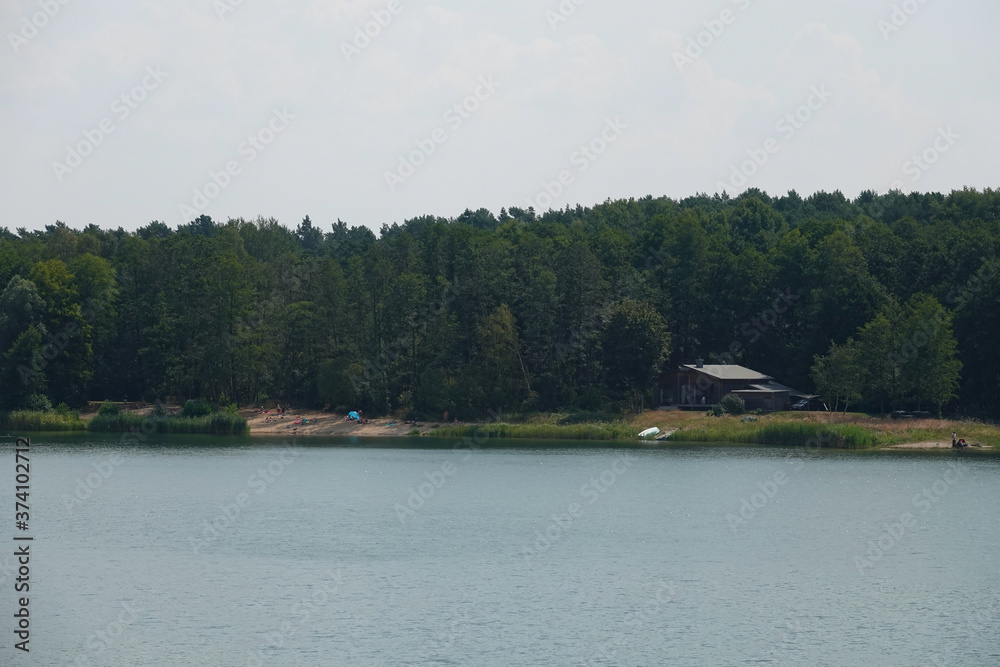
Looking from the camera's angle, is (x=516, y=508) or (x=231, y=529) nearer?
(x=231, y=529)

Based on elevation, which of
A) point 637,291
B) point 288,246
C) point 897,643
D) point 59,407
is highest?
point 288,246

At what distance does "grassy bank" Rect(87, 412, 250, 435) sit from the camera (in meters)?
92.3

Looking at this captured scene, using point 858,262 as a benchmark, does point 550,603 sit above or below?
below

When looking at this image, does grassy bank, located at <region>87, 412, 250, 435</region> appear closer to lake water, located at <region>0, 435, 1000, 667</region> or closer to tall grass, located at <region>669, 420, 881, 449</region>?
lake water, located at <region>0, 435, 1000, 667</region>

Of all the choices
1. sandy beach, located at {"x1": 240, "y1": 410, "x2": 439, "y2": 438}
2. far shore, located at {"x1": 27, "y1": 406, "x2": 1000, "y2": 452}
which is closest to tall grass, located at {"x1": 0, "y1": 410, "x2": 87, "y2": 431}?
far shore, located at {"x1": 27, "y1": 406, "x2": 1000, "y2": 452}

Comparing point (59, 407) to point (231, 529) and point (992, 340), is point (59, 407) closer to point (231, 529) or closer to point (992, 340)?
point (231, 529)

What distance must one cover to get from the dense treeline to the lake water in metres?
30.5

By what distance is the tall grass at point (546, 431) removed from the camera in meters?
86.0

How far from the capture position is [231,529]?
42.8 m

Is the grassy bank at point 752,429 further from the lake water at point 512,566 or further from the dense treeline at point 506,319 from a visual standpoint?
the lake water at point 512,566

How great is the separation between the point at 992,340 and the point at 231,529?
66299mm

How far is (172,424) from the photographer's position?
9362 cm

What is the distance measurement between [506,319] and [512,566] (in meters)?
60.7

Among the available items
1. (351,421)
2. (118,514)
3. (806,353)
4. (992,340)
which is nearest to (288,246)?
(351,421)
